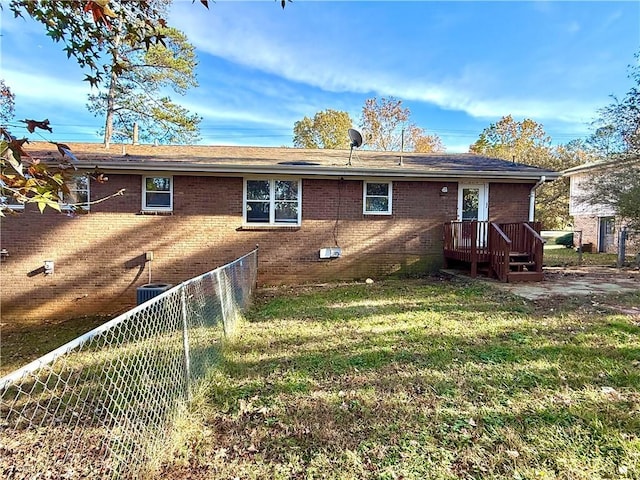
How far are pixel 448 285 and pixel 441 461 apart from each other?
6.46m

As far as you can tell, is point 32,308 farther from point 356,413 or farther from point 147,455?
point 356,413

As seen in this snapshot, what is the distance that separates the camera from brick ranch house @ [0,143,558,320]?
9086mm

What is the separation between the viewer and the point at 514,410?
9.80 feet

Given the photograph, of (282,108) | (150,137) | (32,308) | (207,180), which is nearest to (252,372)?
(207,180)

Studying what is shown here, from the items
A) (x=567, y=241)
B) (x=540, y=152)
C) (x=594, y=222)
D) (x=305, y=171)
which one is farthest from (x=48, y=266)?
(x=540, y=152)

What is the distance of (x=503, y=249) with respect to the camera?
832 centimetres

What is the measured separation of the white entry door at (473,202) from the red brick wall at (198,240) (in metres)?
0.20

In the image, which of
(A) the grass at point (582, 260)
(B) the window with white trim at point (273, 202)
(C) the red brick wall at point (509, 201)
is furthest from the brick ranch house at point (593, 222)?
(B) the window with white trim at point (273, 202)

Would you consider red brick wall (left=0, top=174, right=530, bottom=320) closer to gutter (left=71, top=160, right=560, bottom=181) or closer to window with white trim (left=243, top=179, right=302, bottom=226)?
window with white trim (left=243, top=179, right=302, bottom=226)

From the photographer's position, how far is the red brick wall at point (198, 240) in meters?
9.07

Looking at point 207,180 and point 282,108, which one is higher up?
point 282,108

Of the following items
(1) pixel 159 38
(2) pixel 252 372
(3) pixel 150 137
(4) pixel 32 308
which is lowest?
(4) pixel 32 308

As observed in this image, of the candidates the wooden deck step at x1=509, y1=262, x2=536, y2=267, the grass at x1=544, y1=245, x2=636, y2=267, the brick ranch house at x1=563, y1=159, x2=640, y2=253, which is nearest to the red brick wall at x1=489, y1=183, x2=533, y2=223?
the wooden deck step at x1=509, y1=262, x2=536, y2=267

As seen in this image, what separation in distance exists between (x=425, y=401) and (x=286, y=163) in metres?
8.03
